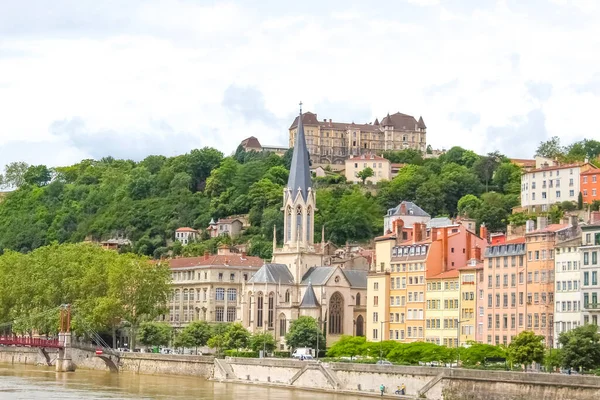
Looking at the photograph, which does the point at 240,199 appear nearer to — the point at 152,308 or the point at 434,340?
the point at 152,308

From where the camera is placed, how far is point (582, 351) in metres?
74.8

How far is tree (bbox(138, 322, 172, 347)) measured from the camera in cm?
11781

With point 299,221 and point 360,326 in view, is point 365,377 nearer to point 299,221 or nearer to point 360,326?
point 360,326

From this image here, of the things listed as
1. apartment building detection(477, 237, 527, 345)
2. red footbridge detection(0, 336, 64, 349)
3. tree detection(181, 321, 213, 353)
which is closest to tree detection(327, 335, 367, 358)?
apartment building detection(477, 237, 527, 345)

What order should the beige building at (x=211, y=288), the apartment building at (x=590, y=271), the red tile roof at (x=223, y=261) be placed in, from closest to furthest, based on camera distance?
the apartment building at (x=590, y=271) → the beige building at (x=211, y=288) → the red tile roof at (x=223, y=261)

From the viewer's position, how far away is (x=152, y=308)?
393 ft

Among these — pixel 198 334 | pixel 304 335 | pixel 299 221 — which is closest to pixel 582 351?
pixel 304 335

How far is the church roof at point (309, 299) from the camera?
120m

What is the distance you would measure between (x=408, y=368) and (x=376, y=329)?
30.8m

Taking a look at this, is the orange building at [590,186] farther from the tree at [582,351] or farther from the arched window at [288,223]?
the tree at [582,351]

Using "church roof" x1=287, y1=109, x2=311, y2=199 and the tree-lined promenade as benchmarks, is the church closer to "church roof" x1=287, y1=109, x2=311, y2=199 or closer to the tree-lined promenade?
"church roof" x1=287, y1=109, x2=311, y2=199

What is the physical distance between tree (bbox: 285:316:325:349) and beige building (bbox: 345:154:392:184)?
255 feet

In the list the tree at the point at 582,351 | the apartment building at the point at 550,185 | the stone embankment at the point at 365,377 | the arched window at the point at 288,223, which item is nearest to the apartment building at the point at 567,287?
the tree at the point at 582,351

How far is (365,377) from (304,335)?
27.8 m
